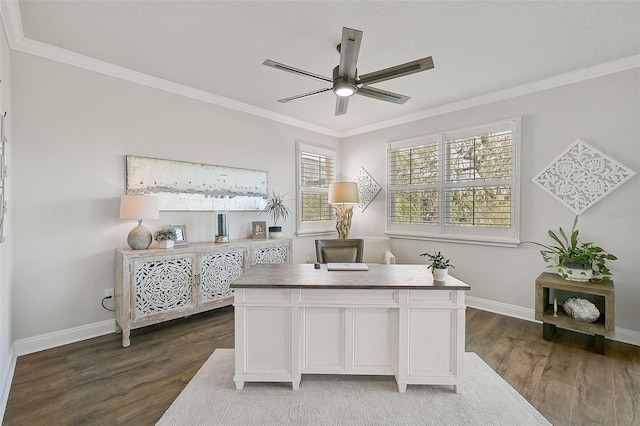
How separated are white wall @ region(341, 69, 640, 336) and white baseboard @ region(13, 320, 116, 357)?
3978 mm

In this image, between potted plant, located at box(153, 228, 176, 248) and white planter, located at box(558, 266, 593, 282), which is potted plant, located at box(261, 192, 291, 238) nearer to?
potted plant, located at box(153, 228, 176, 248)

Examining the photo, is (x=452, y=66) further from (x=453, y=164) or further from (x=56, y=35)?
(x=56, y=35)

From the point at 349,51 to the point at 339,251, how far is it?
81.7 inches

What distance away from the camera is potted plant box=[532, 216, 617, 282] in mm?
2906

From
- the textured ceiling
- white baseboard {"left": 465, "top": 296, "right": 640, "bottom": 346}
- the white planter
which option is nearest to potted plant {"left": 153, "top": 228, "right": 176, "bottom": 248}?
the textured ceiling

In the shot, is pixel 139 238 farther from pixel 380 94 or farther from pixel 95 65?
pixel 380 94

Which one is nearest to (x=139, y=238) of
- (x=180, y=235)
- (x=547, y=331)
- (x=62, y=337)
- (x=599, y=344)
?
(x=180, y=235)

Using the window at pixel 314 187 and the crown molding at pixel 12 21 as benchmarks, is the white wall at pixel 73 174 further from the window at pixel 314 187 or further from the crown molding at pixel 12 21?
the window at pixel 314 187

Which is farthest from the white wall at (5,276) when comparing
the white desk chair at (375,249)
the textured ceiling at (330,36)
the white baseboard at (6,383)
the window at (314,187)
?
the white desk chair at (375,249)

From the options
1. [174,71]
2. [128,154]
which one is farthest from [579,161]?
[128,154]

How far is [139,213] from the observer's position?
2.91 metres

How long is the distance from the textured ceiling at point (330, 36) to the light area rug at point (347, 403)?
108 inches

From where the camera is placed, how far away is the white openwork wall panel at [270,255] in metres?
3.86

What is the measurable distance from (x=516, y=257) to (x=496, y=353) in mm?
1403
